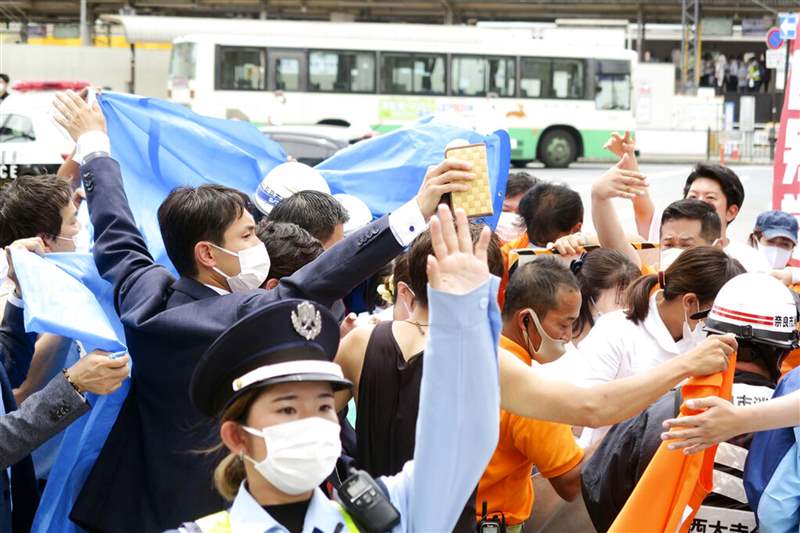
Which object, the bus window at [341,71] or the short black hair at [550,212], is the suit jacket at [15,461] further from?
the bus window at [341,71]

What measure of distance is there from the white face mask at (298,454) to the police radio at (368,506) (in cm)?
6

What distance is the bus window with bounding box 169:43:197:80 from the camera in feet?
92.0

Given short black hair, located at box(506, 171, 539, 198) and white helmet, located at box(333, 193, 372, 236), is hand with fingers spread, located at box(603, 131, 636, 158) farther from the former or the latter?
short black hair, located at box(506, 171, 539, 198)

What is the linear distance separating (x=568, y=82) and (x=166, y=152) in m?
24.6

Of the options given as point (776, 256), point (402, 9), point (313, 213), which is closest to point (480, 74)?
point (402, 9)

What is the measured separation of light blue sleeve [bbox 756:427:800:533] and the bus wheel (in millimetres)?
27174

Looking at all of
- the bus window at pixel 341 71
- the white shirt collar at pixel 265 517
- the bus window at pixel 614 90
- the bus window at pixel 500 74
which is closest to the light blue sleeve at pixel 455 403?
the white shirt collar at pixel 265 517

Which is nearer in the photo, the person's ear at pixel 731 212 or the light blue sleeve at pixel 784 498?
the light blue sleeve at pixel 784 498

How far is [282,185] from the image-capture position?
226 inches

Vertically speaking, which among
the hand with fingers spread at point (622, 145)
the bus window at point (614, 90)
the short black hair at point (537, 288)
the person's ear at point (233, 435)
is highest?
the bus window at point (614, 90)

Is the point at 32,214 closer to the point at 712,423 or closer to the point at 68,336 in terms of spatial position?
the point at 68,336

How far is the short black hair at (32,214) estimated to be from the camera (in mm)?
4387

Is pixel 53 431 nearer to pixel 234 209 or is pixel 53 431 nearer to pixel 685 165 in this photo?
pixel 234 209

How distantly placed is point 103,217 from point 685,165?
30418 millimetres
